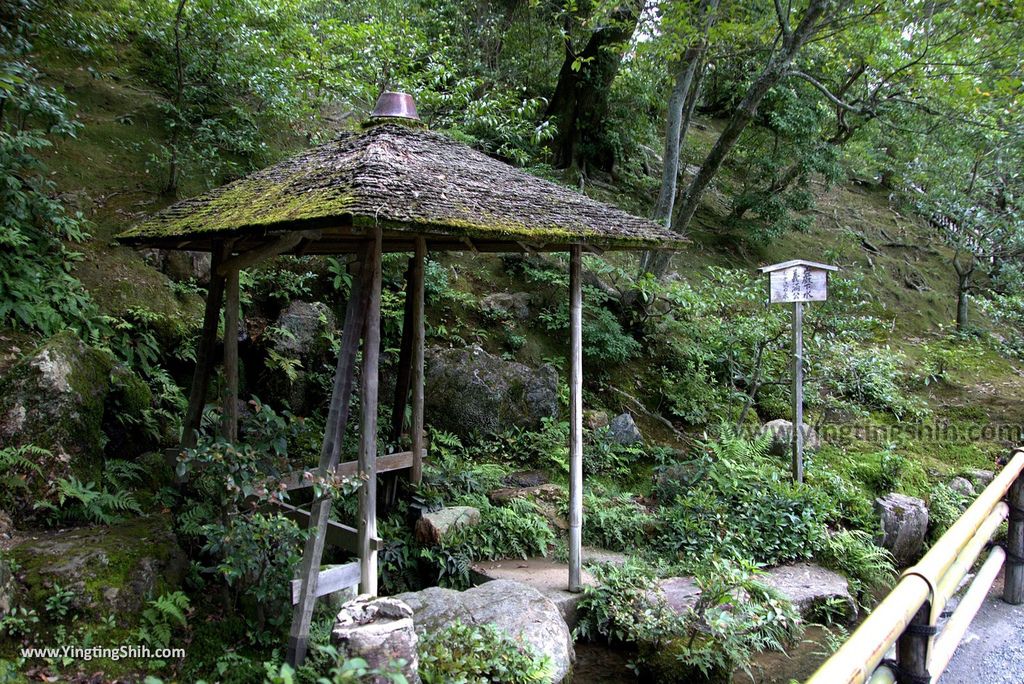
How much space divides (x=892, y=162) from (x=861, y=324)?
1063 centimetres

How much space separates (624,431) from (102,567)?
21.7 feet

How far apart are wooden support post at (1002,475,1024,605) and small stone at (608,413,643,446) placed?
483 centimetres

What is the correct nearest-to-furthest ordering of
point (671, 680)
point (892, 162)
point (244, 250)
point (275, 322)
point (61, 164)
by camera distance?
1. point (671, 680)
2. point (244, 250)
3. point (275, 322)
4. point (61, 164)
5. point (892, 162)

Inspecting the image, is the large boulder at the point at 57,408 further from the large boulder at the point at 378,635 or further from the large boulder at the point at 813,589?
the large boulder at the point at 813,589

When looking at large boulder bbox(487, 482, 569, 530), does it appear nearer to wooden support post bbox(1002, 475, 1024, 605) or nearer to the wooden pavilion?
the wooden pavilion

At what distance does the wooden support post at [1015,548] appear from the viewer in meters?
4.86

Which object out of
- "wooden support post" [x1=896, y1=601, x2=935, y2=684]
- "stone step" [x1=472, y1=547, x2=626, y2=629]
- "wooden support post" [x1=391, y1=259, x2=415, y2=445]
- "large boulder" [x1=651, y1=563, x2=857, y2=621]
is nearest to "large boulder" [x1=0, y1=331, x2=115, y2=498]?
"wooden support post" [x1=391, y1=259, x2=415, y2=445]

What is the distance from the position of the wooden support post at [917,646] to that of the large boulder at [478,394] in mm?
6343

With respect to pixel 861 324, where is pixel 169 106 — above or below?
above

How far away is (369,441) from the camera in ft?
16.8

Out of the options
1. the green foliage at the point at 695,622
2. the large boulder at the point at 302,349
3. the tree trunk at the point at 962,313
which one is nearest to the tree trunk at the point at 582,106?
the large boulder at the point at 302,349

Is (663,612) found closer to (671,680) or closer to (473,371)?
(671,680)

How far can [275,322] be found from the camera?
8.58 metres

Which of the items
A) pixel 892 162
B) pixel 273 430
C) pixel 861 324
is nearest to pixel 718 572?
pixel 273 430
